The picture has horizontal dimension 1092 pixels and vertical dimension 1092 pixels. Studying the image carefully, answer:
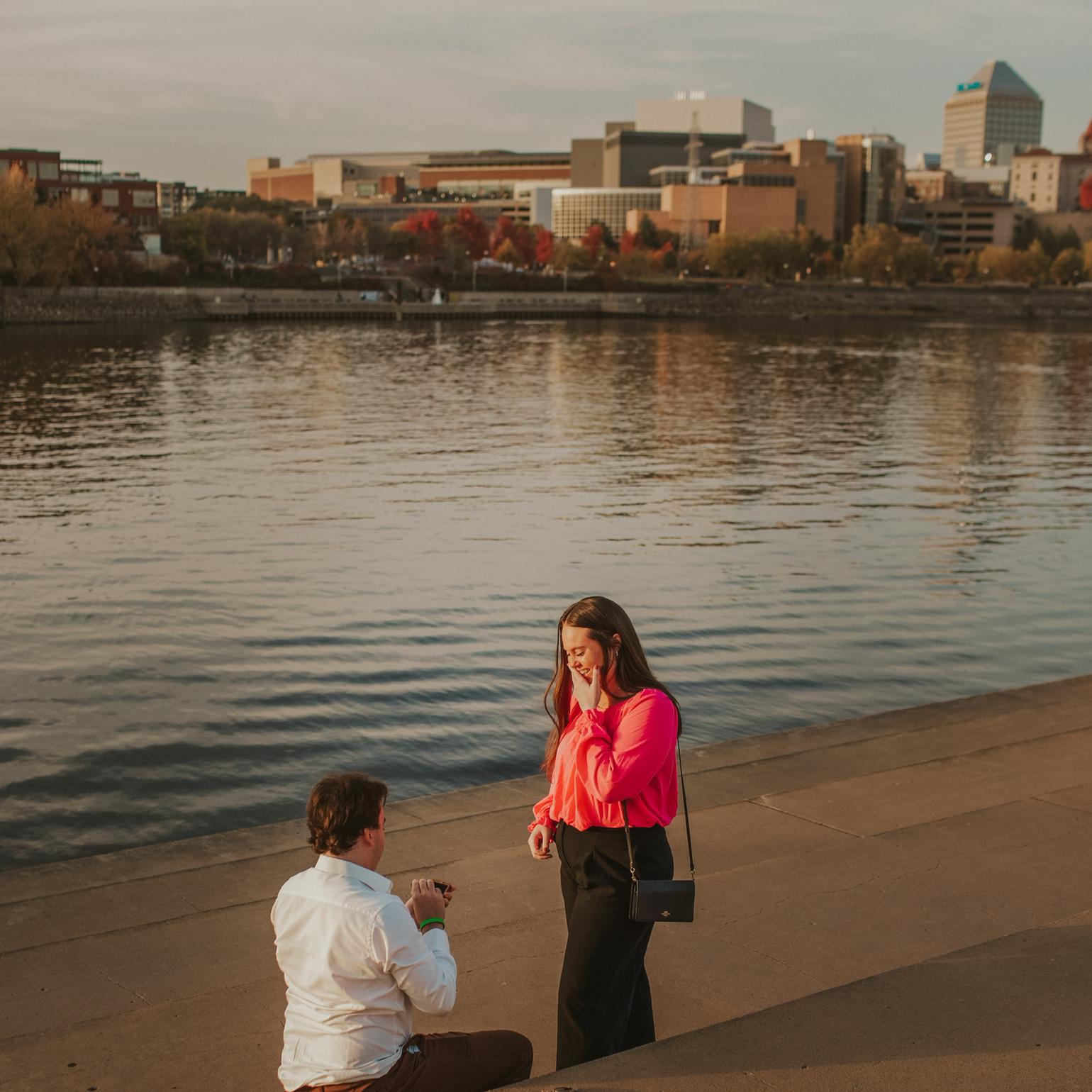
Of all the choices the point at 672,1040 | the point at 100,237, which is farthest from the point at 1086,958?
the point at 100,237

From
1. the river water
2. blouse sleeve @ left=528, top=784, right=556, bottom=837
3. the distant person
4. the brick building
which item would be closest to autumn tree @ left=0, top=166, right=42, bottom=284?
the brick building

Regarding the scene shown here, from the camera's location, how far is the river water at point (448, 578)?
1123cm

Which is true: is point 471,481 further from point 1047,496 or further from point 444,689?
point 444,689

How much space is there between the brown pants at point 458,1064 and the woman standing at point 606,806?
288 millimetres

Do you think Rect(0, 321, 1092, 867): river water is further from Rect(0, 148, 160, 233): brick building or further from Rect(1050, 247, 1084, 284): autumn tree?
Rect(1050, 247, 1084, 284): autumn tree

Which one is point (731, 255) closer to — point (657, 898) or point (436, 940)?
point (657, 898)

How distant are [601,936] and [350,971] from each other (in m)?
0.95

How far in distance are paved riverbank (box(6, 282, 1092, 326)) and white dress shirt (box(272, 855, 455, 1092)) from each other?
11069 centimetres

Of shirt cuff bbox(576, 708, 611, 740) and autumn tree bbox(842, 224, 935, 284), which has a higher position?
autumn tree bbox(842, 224, 935, 284)

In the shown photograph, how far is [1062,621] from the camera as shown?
15867 millimetres

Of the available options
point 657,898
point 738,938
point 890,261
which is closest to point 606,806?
point 657,898

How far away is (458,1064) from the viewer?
4.02m

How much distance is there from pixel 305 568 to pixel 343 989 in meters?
15.1

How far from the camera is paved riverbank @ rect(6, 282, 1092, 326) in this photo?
373ft
